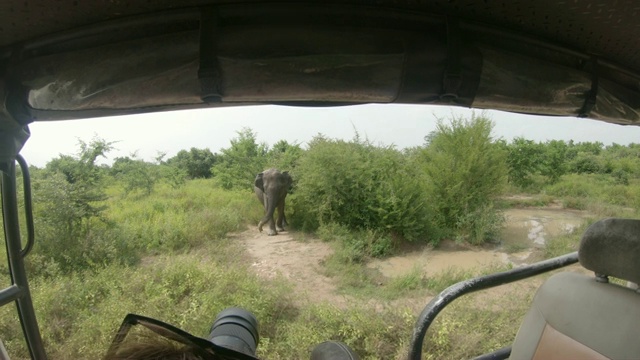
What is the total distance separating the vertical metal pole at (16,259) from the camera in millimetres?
939

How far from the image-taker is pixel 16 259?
0.99 metres

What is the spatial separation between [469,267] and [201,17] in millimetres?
7035

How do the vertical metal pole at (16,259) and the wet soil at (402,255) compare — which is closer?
the vertical metal pole at (16,259)

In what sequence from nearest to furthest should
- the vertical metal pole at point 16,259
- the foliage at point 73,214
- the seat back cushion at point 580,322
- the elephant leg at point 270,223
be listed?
the vertical metal pole at point 16,259 → the seat back cushion at point 580,322 → the foliage at point 73,214 → the elephant leg at point 270,223

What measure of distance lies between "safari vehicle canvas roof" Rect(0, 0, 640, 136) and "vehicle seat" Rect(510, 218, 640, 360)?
69 centimetres

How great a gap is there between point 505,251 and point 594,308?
7.46 meters

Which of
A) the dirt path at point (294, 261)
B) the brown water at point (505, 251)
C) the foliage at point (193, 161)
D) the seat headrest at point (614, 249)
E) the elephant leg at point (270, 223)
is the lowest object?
the brown water at point (505, 251)

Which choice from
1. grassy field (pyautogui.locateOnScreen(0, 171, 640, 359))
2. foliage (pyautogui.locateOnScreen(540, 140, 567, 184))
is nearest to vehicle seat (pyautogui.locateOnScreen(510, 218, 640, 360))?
grassy field (pyautogui.locateOnScreen(0, 171, 640, 359))

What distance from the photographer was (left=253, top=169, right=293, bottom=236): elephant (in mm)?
8180

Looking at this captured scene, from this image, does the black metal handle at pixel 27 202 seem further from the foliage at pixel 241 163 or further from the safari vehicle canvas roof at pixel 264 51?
the foliage at pixel 241 163

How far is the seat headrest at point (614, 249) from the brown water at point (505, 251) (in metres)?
5.33

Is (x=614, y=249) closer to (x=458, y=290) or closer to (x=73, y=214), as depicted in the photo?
(x=458, y=290)

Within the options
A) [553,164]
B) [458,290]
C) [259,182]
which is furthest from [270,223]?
[553,164]

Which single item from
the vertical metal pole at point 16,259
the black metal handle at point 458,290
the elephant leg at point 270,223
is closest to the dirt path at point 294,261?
the elephant leg at point 270,223
